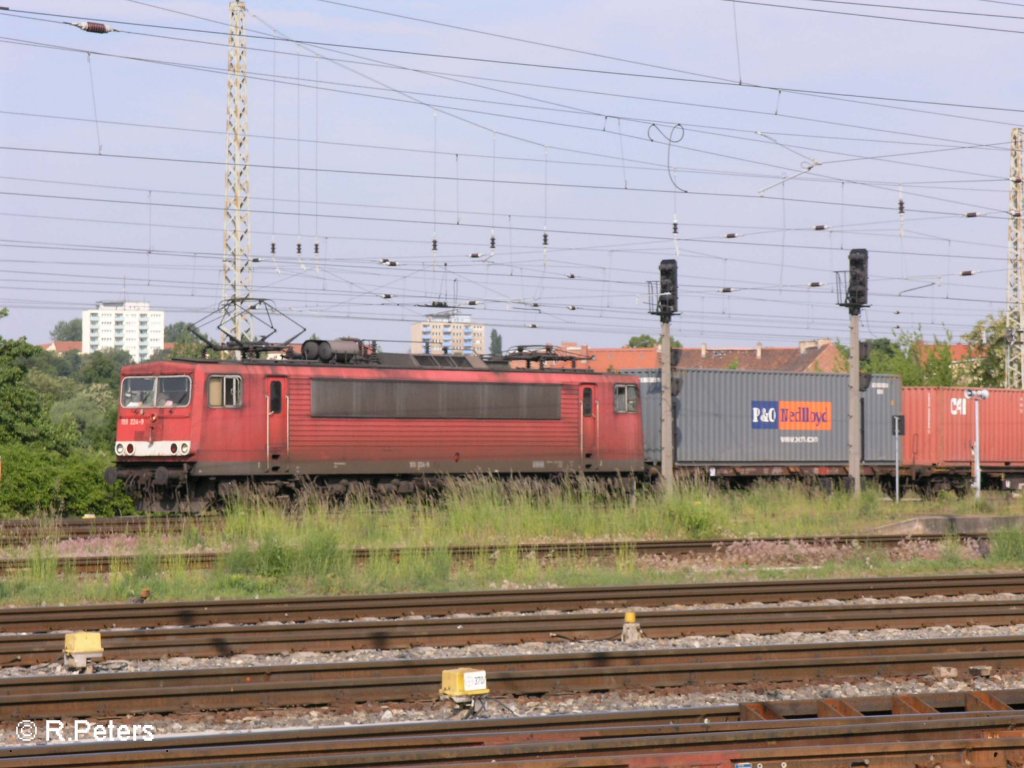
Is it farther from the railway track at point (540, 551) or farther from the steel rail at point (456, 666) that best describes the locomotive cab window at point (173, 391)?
the steel rail at point (456, 666)

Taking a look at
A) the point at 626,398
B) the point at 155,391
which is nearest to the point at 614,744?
the point at 155,391

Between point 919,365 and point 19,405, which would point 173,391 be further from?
point 919,365

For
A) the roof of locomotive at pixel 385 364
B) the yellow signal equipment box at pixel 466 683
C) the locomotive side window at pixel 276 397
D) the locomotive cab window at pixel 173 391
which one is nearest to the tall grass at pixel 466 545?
the locomotive side window at pixel 276 397

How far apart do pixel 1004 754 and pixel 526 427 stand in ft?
63.2

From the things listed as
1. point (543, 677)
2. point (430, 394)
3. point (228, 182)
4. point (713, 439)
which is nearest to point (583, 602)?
point (543, 677)

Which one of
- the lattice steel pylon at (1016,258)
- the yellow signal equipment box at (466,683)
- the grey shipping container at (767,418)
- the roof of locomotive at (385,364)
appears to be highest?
the lattice steel pylon at (1016,258)

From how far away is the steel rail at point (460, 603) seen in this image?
13.0 metres

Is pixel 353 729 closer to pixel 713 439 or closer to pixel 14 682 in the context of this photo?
pixel 14 682

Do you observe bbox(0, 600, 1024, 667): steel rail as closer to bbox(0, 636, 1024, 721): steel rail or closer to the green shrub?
bbox(0, 636, 1024, 721): steel rail

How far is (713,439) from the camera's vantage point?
31.6 m

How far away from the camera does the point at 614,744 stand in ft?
22.8

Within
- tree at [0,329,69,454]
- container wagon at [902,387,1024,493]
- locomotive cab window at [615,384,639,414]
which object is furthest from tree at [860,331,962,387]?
tree at [0,329,69,454]

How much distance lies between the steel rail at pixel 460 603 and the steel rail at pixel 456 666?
2.96 meters

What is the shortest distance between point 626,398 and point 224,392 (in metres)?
9.90
